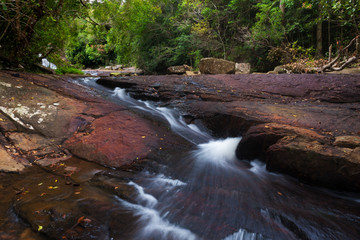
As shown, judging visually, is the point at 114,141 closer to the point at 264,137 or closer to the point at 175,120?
the point at 175,120

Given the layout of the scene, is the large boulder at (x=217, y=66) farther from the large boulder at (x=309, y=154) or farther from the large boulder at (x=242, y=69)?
the large boulder at (x=309, y=154)

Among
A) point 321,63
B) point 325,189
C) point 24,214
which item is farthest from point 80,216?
point 321,63

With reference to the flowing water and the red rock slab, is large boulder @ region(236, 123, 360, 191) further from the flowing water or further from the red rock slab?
the red rock slab

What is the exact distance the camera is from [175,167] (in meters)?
3.57

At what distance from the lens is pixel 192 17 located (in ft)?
52.2

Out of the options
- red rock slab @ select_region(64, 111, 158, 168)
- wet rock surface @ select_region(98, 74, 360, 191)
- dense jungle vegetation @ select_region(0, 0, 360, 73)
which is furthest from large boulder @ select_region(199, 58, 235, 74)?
red rock slab @ select_region(64, 111, 158, 168)

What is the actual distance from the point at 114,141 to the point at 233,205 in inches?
96.5

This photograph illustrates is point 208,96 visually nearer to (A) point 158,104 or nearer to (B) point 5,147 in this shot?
(A) point 158,104

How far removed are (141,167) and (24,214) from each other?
5.65 feet

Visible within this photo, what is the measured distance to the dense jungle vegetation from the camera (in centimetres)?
678

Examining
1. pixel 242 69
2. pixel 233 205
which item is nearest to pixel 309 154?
pixel 233 205

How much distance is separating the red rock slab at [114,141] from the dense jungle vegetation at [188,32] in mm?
3972

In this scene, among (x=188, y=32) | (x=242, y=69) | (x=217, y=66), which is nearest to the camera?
(x=217, y=66)

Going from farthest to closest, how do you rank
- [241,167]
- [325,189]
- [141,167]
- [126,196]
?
1. [241,167]
2. [141,167]
3. [325,189]
4. [126,196]
